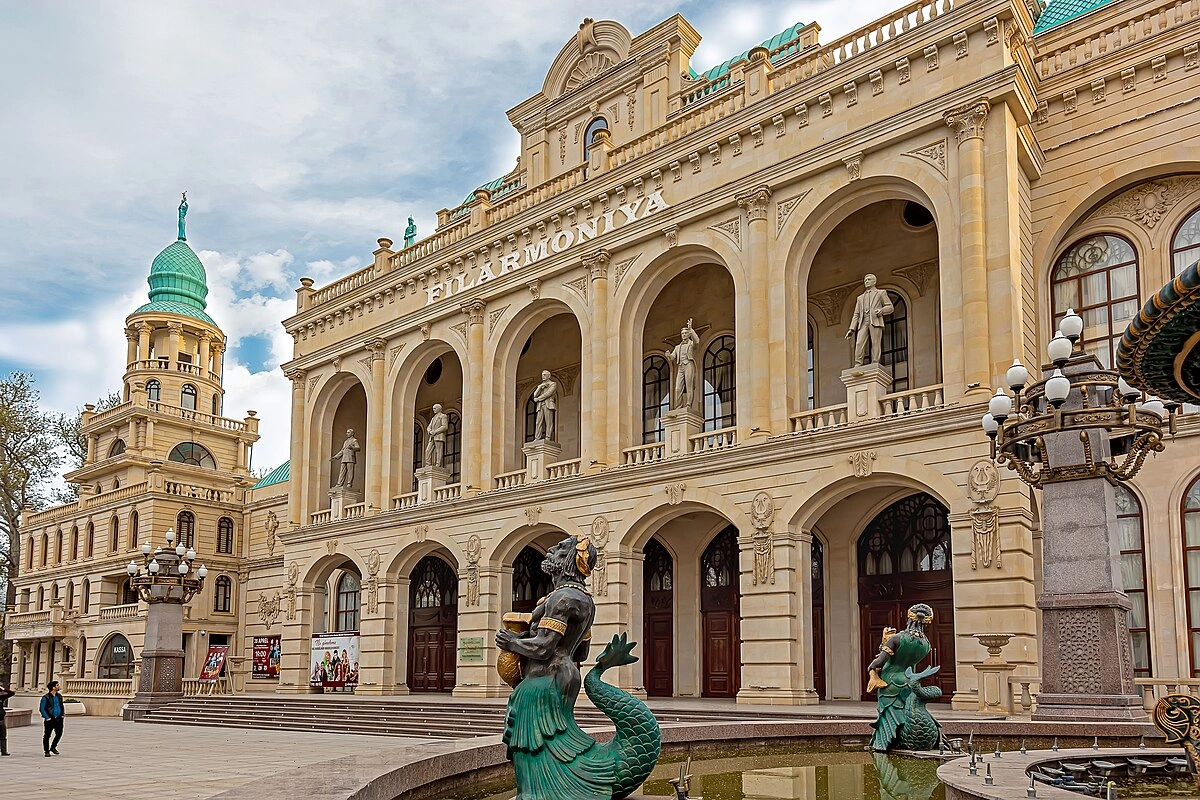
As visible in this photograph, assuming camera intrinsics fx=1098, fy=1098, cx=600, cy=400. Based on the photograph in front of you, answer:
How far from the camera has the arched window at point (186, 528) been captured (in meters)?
51.2

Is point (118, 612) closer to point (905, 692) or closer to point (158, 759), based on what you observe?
point (158, 759)

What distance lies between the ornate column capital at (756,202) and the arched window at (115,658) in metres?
37.1

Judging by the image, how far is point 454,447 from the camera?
36188 millimetres

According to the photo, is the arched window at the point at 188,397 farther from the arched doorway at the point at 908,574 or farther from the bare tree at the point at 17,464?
the arched doorway at the point at 908,574

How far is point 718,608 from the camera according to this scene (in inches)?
1074

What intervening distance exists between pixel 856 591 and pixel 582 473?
6.83 meters

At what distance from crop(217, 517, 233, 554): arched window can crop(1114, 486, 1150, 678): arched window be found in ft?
142

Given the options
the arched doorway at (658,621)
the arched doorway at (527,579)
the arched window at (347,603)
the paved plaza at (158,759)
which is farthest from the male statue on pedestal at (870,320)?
the arched window at (347,603)

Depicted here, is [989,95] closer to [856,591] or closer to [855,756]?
[856,591]

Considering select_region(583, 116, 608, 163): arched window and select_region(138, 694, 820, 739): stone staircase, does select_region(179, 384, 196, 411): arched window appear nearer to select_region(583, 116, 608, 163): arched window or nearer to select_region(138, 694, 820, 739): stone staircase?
select_region(138, 694, 820, 739): stone staircase

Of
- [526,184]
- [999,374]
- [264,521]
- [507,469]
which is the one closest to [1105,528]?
[999,374]

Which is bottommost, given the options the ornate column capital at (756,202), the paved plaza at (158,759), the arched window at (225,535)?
the paved plaza at (158,759)

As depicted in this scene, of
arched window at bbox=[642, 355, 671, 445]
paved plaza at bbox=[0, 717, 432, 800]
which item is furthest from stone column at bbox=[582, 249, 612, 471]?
paved plaza at bbox=[0, 717, 432, 800]

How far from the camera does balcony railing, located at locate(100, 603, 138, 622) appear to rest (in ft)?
158
